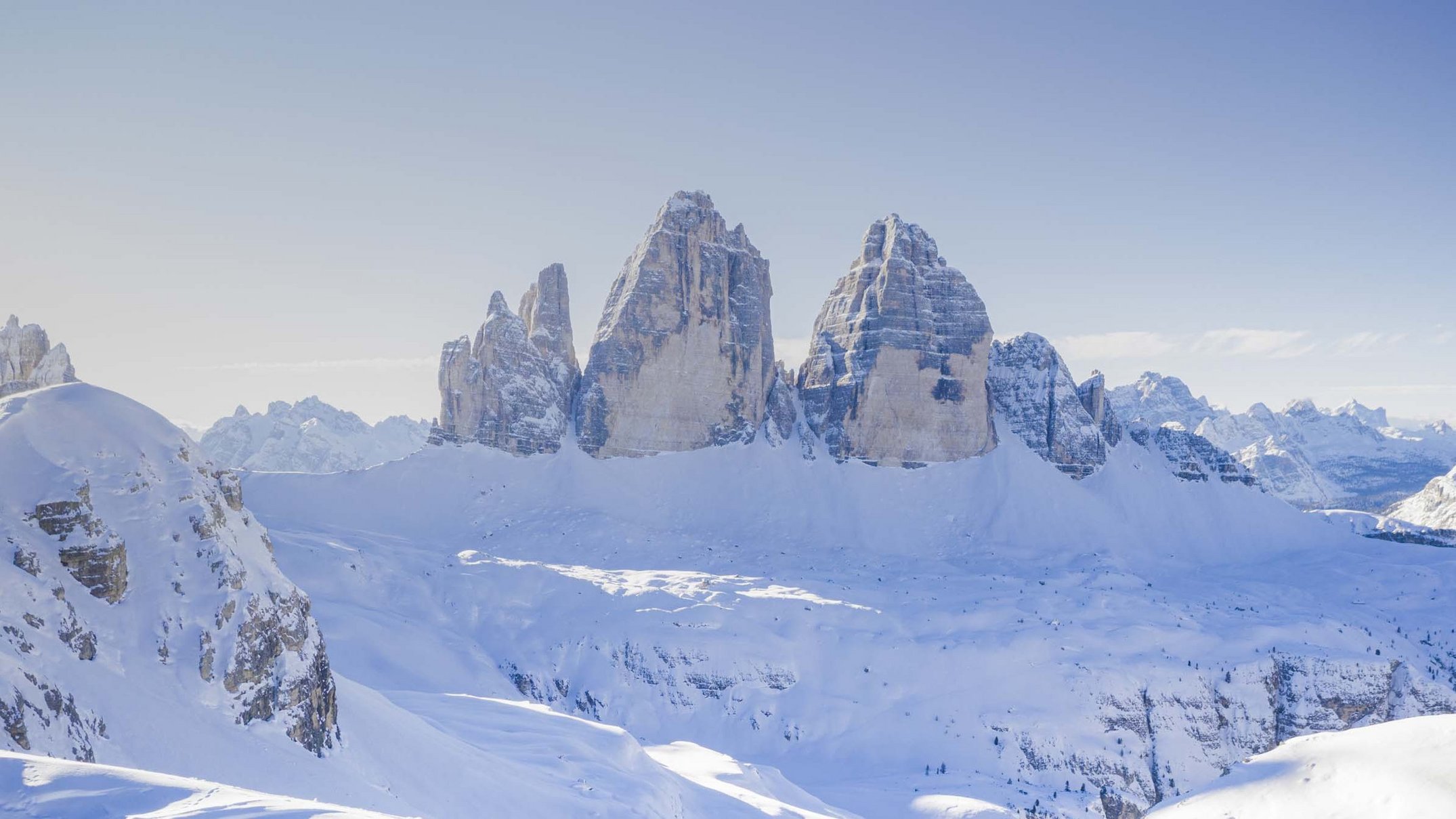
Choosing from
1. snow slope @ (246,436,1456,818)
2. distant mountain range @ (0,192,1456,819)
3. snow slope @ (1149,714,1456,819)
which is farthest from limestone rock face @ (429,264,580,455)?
snow slope @ (1149,714,1456,819)

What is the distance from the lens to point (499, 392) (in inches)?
4250

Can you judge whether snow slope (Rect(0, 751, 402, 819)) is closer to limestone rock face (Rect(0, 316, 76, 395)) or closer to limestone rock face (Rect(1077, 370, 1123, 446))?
limestone rock face (Rect(0, 316, 76, 395))

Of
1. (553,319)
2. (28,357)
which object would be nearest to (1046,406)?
(553,319)

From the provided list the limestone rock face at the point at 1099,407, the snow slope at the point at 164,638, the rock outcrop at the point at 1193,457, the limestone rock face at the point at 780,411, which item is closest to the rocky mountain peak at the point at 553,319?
the limestone rock face at the point at 780,411

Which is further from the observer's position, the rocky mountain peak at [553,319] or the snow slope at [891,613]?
the rocky mountain peak at [553,319]

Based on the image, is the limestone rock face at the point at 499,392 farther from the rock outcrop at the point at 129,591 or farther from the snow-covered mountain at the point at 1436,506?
the snow-covered mountain at the point at 1436,506

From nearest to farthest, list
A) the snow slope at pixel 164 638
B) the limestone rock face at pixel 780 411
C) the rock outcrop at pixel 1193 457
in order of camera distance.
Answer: the snow slope at pixel 164 638
the rock outcrop at pixel 1193 457
the limestone rock face at pixel 780 411

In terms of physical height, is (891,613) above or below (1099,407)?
below

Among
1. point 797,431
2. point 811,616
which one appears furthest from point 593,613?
point 797,431

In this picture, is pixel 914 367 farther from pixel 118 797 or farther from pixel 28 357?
pixel 118 797

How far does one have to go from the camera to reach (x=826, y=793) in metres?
54.4

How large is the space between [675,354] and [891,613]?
155 ft

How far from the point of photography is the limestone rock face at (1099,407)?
114m

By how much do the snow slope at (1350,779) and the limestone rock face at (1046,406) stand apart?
92678mm
